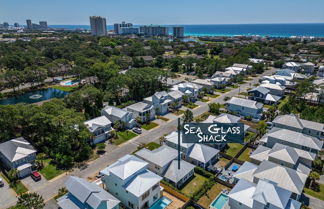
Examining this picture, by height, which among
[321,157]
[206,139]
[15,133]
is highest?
[206,139]

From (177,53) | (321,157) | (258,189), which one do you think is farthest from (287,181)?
(177,53)

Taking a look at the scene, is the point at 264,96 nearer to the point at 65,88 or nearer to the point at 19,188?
the point at 19,188

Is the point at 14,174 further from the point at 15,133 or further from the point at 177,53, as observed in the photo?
the point at 177,53

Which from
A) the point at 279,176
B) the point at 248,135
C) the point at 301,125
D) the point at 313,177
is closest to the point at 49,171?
the point at 279,176

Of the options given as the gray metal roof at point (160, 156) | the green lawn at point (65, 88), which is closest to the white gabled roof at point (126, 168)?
the gray metal roof at point (160, 156)

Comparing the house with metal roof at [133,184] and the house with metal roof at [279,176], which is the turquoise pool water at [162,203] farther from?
the house with metal roof at [279,176]

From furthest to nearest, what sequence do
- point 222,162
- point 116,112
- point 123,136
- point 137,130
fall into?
point 116,112 < point 137,130 < point 123,136 < point 222,162
